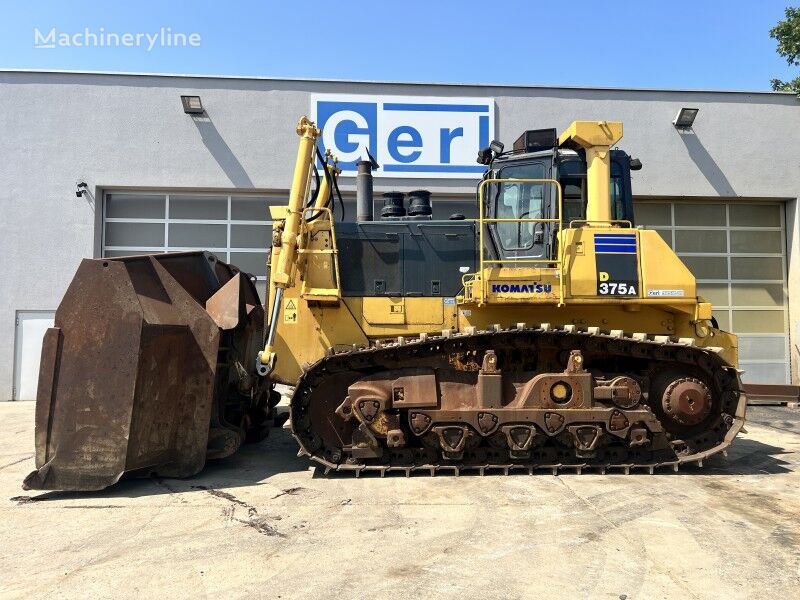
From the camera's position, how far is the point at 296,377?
619 cm

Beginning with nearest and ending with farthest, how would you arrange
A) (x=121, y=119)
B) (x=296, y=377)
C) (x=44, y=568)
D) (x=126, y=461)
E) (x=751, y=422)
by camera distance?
(x=44, y=568)
(x=126, y=461)
(x=296, y=377)
(x=751, y=422)
(x=121, y=119)

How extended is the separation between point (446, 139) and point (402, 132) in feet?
3.39

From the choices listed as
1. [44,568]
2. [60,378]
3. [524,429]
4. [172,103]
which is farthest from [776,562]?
[172,103]

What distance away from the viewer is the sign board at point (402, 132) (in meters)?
12.6

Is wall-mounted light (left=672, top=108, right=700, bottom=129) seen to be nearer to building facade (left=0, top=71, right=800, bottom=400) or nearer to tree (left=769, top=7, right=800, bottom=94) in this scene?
building facade (left=0, top=71, right=800, bottom=400)

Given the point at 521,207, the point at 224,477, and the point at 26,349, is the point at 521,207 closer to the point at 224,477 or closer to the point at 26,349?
the point at 224,477

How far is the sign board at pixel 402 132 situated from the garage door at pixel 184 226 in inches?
87.9

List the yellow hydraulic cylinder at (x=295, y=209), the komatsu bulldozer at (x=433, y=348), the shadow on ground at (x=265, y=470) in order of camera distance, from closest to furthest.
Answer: the komatsu bulldozer at (x=433, y=348) < the shadow on ground at (x=265, y=470) < the yellow hydraulic cylinder at (x=295, y=209)

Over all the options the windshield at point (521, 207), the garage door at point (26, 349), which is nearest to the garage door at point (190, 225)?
the garage door at point (26, 349)

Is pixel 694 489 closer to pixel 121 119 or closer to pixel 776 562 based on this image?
pixel 776 562

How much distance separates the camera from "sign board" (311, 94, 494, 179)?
12.6 meters

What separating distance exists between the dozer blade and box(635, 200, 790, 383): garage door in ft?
38.6

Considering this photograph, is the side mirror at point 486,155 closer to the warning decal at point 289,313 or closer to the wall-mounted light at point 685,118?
the warning decal at point 289,313

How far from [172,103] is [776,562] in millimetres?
13329
